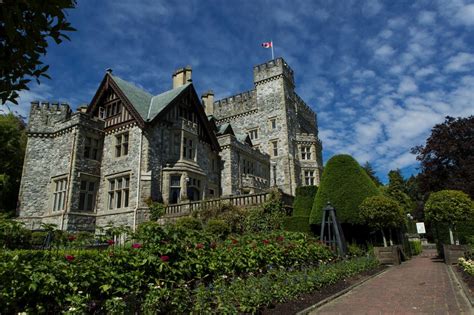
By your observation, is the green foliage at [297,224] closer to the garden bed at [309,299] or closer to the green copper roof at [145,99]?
the garden bed at [309,299]

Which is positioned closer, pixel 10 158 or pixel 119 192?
pixel 119 192

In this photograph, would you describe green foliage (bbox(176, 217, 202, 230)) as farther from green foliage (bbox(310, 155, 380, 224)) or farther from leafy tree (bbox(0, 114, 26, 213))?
leafy tree (bbox(0, 114, 26, 213))

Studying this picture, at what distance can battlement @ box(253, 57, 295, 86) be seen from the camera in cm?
3806

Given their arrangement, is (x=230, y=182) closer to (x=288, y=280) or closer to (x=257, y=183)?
(x=257, y=183)

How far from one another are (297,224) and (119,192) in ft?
39.3

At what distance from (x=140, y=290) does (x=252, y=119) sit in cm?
3477

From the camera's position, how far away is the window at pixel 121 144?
878 inches

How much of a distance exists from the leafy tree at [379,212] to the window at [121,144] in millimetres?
15467

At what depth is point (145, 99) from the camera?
25.6m

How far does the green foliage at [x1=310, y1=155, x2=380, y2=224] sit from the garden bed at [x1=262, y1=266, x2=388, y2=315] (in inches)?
252

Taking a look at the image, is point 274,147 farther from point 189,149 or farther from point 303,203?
point 303,203

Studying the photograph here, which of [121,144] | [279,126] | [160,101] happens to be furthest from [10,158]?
[279,126]

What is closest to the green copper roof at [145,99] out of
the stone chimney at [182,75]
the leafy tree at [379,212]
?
the stone chimney at [182,75]

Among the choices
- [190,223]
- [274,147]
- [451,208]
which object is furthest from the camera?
[274,147]
